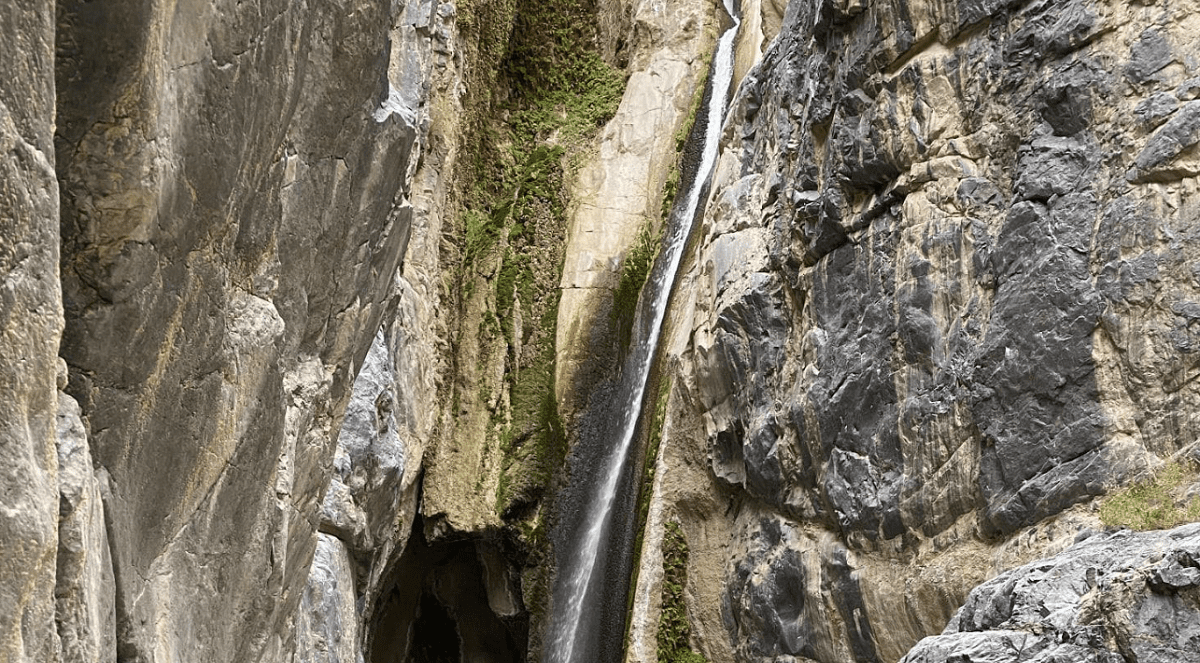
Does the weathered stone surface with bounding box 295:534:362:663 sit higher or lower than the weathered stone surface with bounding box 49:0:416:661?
lower

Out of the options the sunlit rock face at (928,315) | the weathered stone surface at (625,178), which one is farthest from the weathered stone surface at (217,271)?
the weathered stone surface at (625,178)

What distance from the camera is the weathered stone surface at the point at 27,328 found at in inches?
136

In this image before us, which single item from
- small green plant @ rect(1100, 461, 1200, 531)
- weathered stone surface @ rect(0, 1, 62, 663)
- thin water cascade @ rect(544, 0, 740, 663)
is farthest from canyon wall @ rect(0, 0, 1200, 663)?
thin water cascade @ rect(544, 0, 740, 663)

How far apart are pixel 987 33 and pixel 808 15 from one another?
140 inches

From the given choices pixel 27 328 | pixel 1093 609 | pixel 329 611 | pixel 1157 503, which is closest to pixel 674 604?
pixel 329 611

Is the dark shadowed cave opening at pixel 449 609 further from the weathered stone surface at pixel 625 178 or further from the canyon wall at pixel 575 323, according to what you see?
the weathered stone surface at pixel 625 178

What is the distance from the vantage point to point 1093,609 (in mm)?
7465

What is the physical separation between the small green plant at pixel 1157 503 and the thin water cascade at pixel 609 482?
862 centimetres

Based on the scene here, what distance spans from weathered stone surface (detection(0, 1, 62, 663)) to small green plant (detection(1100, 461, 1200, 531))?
880 cm

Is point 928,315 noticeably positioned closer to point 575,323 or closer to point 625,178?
point 575,323

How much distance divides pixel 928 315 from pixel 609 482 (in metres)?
6.96

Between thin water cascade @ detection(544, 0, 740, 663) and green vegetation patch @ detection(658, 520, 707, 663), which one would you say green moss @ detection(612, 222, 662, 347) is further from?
green vegetation patch @ detection(658, 520, 707, 663)

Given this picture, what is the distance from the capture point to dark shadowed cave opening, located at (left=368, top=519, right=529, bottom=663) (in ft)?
58.2

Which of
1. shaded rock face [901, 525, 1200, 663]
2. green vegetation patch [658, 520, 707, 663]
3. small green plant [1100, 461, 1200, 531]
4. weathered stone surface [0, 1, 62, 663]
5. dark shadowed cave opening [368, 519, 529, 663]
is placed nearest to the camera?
weathered stone surface [0, 1, 62, 663]
